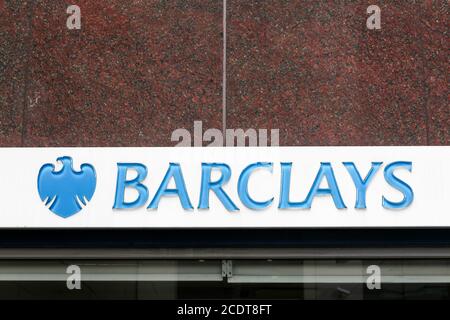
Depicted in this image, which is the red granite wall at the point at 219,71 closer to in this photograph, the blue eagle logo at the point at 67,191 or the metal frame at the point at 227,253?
the blue eagle logo at the point at 67,191

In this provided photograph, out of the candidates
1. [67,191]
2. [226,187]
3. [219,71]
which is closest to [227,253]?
[226,187]

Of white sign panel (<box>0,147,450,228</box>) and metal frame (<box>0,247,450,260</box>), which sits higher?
white sign panel (<box>0,147,450,228</box>)

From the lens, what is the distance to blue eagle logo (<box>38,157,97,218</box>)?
33.5ft

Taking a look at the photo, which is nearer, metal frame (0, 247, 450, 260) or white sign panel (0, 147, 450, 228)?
white sign panel (0, 147, 450, 228)

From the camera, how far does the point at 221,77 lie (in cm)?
1077

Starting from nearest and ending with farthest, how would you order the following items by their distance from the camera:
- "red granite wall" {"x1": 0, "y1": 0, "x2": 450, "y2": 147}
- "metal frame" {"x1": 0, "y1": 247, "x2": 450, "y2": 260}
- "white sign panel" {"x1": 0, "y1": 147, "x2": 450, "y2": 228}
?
"white sign panel" {"x1": 0, "y1": 147, "x2": 450, "y2": 228} → "metal frame" {"x1": 0, "y1": 247, "x2": 450, "y2": 260} → "red granite wall" {"x1": 0, "y1": 0, "x2": 450, "y2": 147}

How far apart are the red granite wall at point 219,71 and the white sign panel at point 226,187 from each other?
429 millimetres

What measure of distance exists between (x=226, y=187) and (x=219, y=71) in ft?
3.75

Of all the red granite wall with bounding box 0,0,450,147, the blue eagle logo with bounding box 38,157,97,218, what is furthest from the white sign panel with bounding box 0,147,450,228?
the red granite wall with bounding box 0,0,450,147

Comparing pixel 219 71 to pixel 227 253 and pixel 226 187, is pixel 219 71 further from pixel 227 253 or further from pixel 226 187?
pixel 227 253

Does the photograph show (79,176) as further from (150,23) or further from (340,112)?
(340,112)

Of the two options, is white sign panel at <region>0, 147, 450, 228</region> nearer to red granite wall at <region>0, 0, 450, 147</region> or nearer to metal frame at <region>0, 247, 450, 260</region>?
metal frame at <region>0, 247, 450, 260</region>

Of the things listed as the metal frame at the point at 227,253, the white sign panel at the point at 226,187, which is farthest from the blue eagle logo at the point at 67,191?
the metal frame at the point at 227,253
